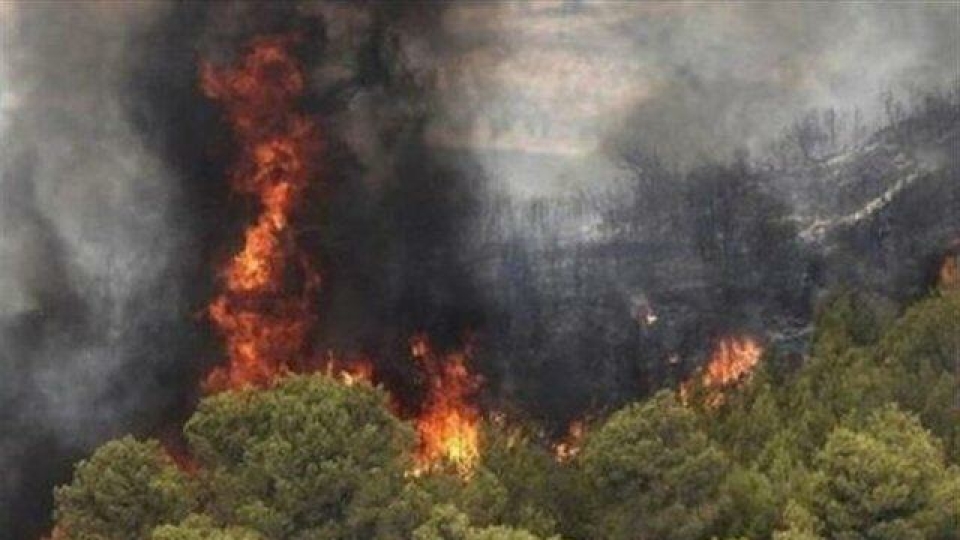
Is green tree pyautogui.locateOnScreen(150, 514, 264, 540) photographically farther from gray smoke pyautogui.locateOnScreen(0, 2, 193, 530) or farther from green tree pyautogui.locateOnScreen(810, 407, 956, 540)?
gray smoke pyautogui.locateOnScreen(0, 2, 193, 530)

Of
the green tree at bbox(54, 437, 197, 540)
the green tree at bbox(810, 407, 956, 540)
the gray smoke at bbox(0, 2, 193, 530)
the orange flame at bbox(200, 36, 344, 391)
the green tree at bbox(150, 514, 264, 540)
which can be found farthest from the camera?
the orange flame at bbox(200, 36, 344, 391)


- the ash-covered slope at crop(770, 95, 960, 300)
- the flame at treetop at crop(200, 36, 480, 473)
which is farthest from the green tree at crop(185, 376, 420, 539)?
the ash-covered slope at crop(770, 95, 960, 300)

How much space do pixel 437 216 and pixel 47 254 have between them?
8545 mm

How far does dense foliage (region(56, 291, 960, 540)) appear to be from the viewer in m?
22.2

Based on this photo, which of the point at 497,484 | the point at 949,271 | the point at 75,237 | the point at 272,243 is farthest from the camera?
the point at 949,271

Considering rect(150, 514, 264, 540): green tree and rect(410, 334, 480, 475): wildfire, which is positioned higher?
rect(410, 334, 480, 475): wildfire

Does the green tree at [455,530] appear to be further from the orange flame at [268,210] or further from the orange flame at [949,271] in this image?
the orange flame at [949,271]

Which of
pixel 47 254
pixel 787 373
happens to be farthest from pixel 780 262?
pixel 47 254

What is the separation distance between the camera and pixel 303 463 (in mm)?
22203

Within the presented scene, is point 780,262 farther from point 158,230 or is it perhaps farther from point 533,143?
point 158,230

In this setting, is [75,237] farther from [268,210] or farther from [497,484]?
[497,484]

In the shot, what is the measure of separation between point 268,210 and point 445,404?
5.87 meters

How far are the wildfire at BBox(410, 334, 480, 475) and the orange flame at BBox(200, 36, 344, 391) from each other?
279 centimetres

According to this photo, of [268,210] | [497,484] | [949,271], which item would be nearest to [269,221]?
[268,210]
